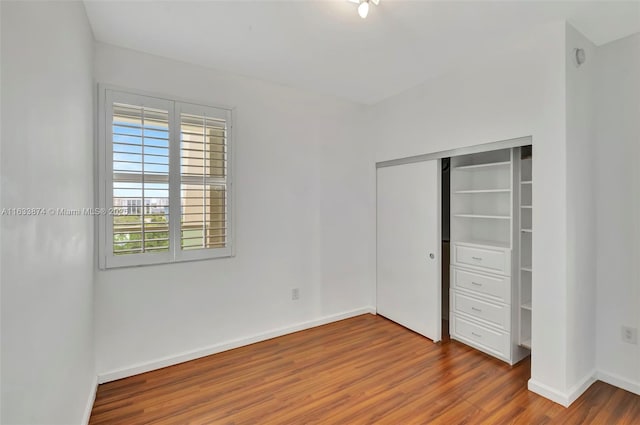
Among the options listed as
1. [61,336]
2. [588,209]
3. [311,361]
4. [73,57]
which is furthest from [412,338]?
[73,57]

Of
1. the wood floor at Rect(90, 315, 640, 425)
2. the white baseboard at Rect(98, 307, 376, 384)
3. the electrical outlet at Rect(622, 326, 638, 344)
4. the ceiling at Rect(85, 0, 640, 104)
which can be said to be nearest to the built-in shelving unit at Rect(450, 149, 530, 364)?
the wood floor at Rect(90, 315, 640, 425)

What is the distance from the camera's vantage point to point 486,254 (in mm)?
2805

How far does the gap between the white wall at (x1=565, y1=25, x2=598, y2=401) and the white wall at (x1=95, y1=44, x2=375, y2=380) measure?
6.68 ft

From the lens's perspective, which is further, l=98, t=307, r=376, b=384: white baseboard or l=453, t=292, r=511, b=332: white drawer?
l=453, t=292, r=511, b=332: white drawer

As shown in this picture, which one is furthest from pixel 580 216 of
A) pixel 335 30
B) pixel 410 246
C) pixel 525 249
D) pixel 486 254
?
pixel 335 30

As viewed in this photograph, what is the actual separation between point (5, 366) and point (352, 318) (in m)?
3.22

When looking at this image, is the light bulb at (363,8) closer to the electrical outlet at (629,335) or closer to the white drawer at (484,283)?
the white drawer at (484,283)

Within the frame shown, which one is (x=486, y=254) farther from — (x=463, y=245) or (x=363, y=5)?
(x=363, y=5)

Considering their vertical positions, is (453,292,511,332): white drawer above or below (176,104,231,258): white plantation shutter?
below

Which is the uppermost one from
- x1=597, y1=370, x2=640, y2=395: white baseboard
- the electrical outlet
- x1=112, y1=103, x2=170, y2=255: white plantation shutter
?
x1=112, y1=103, x2=170, y2=255: white plantation shutter

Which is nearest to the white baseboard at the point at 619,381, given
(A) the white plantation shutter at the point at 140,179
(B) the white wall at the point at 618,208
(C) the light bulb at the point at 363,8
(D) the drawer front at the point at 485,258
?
(B) the white wall at the point at 618,208

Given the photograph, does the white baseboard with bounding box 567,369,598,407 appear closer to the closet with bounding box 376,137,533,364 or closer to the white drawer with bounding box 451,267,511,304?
the closet with bounding box 376,137,533,364

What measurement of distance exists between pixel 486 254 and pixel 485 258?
0.13 ft

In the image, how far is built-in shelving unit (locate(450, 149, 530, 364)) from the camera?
8.66ft
